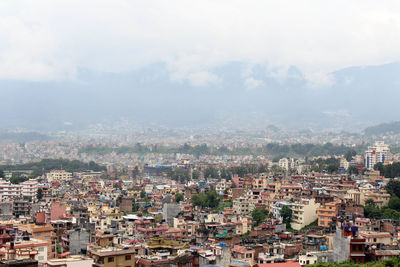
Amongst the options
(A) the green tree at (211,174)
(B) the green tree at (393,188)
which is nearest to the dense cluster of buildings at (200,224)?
(B) the green tree at (393,188)

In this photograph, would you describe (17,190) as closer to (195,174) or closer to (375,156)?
(195,174)

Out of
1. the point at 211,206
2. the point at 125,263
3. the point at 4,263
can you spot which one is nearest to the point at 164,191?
the point at 211,206

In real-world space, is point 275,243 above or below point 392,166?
below

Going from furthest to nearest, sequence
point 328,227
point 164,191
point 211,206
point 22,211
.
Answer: point 164,191
point 211,206
point 22,211
point 328,227

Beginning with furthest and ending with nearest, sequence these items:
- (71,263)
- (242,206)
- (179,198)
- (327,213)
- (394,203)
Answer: (179,198) < (242,206) < (394,203) < (327,213) < (71,263)

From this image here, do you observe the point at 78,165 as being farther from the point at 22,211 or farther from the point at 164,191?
the point at 22,211

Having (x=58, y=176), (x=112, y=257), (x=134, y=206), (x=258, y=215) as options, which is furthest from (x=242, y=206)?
(x=58, y=176)

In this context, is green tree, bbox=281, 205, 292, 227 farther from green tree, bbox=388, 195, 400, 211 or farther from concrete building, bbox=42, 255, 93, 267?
concrete building, bbox=42, 255, 93, 267

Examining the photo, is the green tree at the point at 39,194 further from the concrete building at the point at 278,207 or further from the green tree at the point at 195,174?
the green tree at the point at 195,174

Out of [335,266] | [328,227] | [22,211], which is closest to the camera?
[335,266]

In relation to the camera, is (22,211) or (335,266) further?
(22,211)
